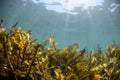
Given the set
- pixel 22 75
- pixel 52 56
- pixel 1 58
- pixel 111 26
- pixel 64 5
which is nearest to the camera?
pixel 22 75

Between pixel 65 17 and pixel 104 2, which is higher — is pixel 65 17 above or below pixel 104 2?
below

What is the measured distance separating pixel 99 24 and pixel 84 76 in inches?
1524

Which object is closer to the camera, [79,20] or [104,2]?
[104,2]

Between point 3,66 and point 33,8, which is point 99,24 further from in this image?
point 3,66

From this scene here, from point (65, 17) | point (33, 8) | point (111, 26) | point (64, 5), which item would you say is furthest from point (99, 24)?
point (33, 8)

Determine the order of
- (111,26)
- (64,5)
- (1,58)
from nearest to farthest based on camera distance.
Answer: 1. (1,58)
2. (64,5)
3. (111,26)

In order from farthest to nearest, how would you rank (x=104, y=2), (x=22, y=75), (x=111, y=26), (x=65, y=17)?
1. (x=111, y=26)
2. (x=65, y=17)
3. (x=104, y=2)
4. (x=22, y=75)

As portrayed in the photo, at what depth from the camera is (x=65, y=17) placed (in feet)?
127

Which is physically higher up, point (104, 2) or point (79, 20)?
point (104, 2)

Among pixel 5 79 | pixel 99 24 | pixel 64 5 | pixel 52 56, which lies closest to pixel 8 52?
pixel 5 79

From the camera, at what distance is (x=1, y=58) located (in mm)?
2961

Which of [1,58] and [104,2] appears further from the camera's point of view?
[104,2]

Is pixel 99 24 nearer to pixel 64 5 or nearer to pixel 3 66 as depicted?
pixel 64 5

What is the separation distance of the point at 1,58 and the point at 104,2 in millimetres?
26350
